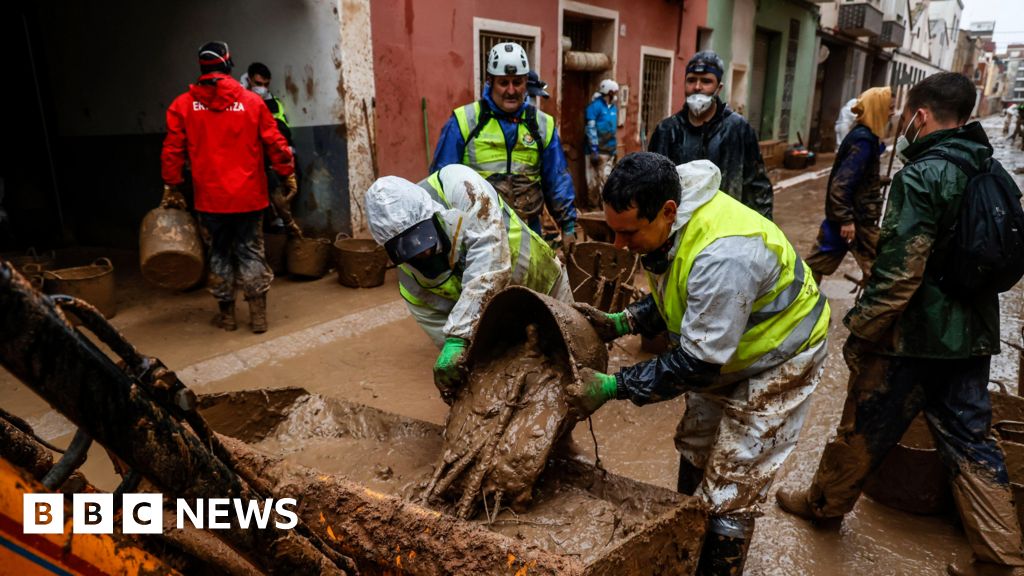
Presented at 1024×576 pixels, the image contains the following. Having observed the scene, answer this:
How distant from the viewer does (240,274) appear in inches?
191

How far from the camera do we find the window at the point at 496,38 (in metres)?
7.30

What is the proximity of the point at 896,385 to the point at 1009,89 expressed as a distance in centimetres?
10686

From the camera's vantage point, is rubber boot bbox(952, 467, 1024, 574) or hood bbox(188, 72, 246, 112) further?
hood bbox(188, 72, 246, 112)

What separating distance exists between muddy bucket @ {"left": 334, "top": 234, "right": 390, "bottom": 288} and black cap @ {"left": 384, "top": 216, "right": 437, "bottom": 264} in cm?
323

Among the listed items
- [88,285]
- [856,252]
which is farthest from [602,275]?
[88,285]

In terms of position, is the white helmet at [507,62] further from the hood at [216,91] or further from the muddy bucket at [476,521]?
the muddy bucket at [476,521]

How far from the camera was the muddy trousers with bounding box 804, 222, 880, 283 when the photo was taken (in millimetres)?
4645

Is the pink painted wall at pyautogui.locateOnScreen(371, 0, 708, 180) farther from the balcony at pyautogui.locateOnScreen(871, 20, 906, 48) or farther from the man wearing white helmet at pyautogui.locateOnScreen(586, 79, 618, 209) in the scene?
the balcony at pyautogui.locateOnScreen(871, 20, 906, 48)

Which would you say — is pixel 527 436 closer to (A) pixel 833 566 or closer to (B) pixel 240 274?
(A) pixel 833 566

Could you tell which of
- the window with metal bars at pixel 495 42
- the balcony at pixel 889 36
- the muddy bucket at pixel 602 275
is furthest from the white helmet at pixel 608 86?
the balcony at pixel 889 36

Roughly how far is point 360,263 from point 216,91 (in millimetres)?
1911

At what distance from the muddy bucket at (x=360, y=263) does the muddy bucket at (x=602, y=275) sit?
6.21 ft

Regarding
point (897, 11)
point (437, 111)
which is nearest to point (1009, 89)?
point (897, 11)

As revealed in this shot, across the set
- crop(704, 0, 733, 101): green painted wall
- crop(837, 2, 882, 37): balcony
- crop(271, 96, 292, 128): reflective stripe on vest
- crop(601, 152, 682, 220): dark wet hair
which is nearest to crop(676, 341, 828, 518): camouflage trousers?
crop(601, 152, 682, 220): dark wet hair
